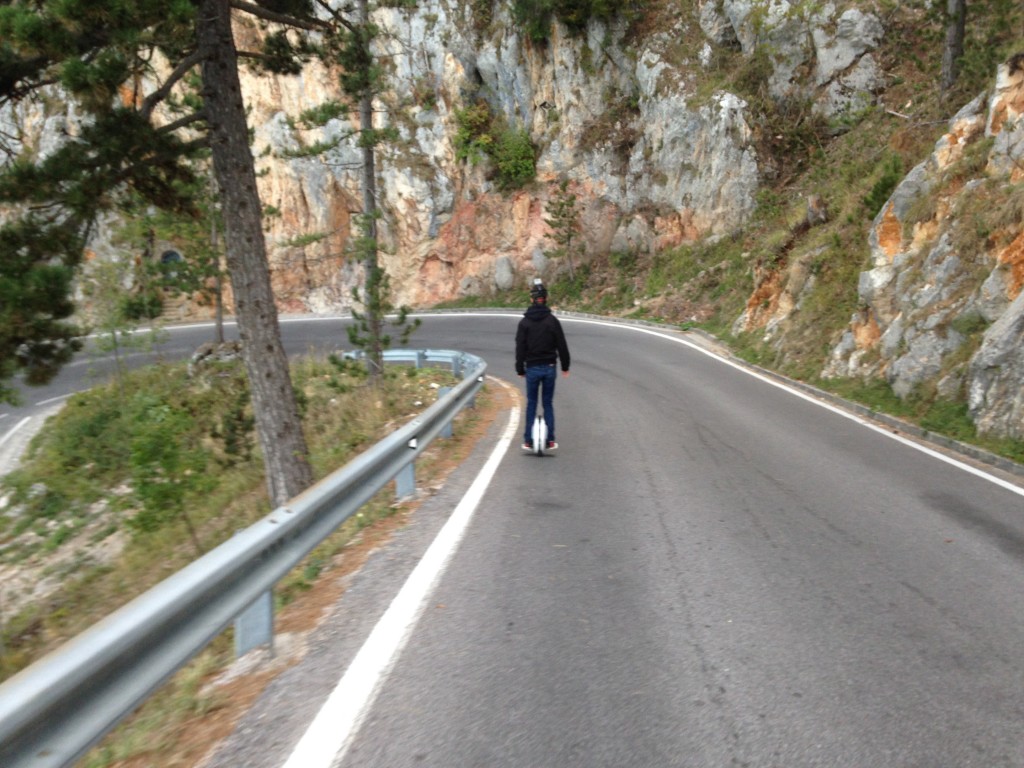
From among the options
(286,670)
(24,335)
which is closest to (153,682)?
(286,670)

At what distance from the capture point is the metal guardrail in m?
2.33

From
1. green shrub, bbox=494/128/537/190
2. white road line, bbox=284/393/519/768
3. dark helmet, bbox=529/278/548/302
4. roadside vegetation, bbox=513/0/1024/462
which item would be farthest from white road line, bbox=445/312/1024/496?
green shrub, bbox=494/128/537/190

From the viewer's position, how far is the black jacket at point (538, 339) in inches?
357

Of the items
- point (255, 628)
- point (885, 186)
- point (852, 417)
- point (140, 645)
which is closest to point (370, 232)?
point (852, 417)

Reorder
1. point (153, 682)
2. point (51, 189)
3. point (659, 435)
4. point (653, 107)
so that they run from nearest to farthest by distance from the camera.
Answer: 1. point (153, 682)
2. point (51, 189)
3. point (659, 435)
4. point (653, 107)

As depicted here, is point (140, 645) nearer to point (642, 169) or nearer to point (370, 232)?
point (370, 232)

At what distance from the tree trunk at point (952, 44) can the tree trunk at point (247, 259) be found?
57.7 feet

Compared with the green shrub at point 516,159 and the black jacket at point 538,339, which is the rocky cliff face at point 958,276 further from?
the green shrub at point 516,159

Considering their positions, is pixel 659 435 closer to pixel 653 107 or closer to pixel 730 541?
pixel 730 541

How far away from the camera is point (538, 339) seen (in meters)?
9.09

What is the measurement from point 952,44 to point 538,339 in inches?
652

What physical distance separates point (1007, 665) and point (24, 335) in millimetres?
8946

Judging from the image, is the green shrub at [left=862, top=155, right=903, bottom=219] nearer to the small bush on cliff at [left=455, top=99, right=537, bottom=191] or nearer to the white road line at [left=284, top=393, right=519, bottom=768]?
the white road line at [left=284, top=393, right=519, bottom=768]

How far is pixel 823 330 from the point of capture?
54.9 ft
